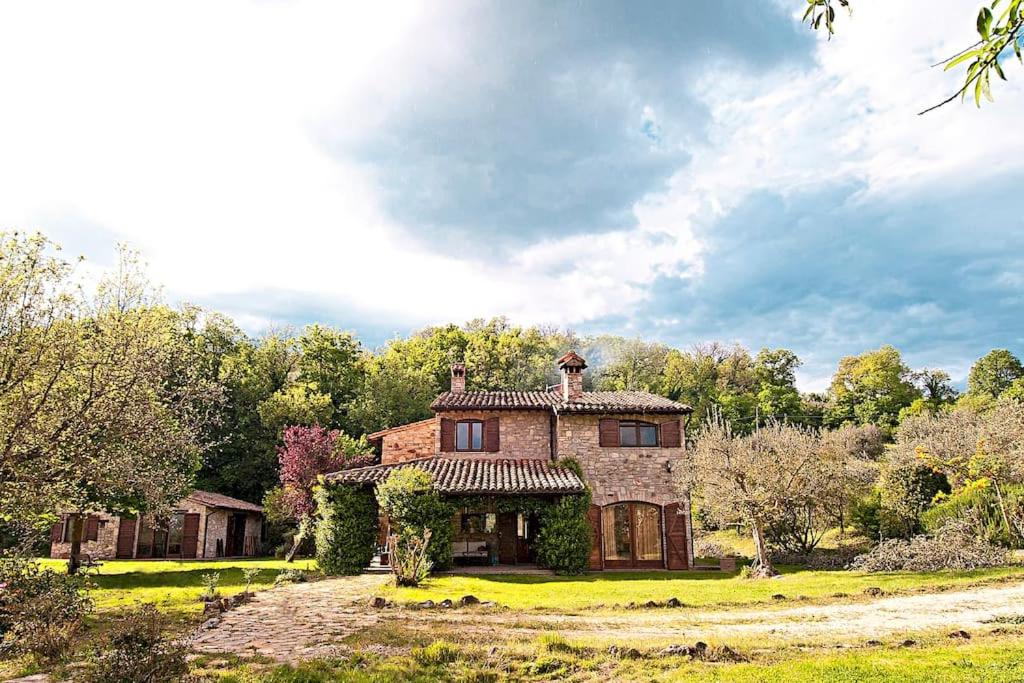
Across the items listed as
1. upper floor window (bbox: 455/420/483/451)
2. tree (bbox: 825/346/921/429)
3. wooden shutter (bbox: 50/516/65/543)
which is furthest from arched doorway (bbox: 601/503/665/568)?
tree (bbox: 825/346/921/429)

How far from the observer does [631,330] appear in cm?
5728

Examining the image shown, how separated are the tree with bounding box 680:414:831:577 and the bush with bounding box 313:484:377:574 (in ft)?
36.5

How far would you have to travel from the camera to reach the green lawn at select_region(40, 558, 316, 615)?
602 inches

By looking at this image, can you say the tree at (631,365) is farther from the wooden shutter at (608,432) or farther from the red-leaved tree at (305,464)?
the wooden shutter at (608,432)

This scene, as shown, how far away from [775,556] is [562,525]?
8528mm

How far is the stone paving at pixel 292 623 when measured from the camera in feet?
31.3

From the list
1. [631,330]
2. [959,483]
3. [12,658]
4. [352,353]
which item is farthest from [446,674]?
[631,330]

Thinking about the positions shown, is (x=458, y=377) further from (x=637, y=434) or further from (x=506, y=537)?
(x=637, y=434)

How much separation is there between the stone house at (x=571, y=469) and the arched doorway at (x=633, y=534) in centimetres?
3

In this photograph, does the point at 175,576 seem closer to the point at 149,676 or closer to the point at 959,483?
the point at 149,676

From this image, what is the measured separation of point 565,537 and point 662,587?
4.18 meters

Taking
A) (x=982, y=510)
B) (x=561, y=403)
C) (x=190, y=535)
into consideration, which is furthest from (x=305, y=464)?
(x=982, y=510)

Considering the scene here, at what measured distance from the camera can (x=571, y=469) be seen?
2261 centimetres

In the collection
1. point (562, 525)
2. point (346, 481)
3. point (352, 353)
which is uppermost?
point (352, 353)
